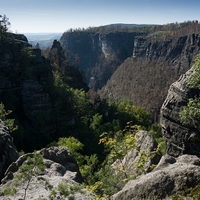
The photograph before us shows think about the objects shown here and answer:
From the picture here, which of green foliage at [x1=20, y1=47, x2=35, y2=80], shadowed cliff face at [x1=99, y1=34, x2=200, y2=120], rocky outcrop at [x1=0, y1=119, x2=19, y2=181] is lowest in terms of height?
shadowed cliff face at [x1=99, y1=34, x2=200, y2=120]

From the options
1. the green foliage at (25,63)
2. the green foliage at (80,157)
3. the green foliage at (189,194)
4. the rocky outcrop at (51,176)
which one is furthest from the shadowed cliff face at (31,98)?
the green foliage at (189,194)

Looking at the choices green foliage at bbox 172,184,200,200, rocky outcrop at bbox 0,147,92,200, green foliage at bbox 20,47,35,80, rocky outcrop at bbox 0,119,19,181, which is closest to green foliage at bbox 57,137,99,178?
rocky outcrop at bbox 0,119,19,181

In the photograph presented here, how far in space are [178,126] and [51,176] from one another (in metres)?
11.5

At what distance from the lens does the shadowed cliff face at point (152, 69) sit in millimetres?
142625

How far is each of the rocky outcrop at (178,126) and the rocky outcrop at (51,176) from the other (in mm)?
8795

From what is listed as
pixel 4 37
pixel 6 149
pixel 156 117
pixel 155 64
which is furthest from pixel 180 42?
pixel 6 149

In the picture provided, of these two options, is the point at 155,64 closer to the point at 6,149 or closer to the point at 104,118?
A: the point at 104,118

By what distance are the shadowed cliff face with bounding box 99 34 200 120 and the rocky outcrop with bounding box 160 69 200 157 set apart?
334 feet

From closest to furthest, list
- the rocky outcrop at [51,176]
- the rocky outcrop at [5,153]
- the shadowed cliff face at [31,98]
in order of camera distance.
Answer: the rocky outcrop at [51,176] → the rocky outcrop at [5,153] → the shadowed cliff face at [31,98]

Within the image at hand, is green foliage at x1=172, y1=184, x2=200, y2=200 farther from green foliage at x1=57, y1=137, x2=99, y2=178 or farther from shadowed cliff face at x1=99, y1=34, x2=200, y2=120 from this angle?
shadowed cliff face at x1=99, y1=34, x2=200, y2=120

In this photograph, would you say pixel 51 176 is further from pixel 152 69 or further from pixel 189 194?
pixel 152 69

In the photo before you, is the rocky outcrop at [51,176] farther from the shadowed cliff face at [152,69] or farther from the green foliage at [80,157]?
the shadowed cliff face at [152,69]

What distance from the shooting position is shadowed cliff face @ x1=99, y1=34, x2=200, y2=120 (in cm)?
14262

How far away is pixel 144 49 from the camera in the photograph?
19188 cm
